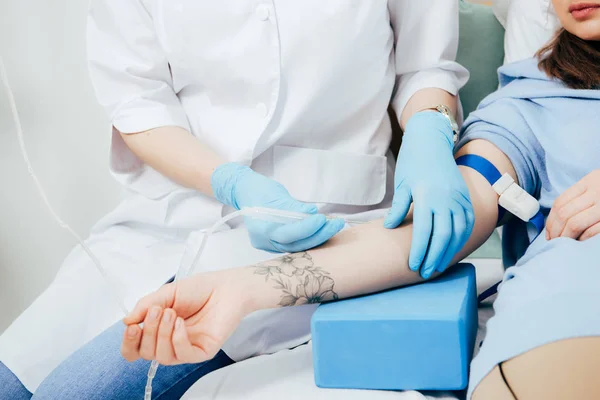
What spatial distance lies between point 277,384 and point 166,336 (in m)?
0.20

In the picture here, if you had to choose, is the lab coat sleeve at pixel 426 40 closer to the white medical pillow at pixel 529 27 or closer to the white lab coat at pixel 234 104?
the white lab coat at pixel 234 104

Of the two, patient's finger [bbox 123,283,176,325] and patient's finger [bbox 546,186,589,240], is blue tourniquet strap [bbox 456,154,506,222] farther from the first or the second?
patient's finger [bbox 123,283,176,325]

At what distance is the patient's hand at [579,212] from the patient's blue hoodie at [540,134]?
0.20 ft

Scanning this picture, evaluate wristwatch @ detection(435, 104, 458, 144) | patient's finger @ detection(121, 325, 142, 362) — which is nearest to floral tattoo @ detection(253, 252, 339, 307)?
patient's finger @ detection(121, 325, 142, 362)

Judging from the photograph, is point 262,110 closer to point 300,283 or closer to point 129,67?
point 129,67

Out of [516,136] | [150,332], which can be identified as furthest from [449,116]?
[150,332]

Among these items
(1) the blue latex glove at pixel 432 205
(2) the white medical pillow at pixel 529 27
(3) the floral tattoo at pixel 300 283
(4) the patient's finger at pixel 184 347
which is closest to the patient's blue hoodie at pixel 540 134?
(1) the blue latex glove at pixel 432 205

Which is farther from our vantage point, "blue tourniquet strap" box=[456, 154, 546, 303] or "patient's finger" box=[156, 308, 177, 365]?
"blue tourniquet strap" box=[456, 154, 546, 303]

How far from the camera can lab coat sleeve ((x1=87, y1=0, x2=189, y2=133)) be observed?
1.30 m

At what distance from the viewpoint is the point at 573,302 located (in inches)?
30.5

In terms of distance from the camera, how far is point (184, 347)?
2.69 feet

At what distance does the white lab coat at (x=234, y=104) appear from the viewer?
3.94ft

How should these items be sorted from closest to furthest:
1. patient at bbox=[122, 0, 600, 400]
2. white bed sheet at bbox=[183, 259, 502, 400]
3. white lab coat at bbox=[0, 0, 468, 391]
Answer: patient at bbox=[122, 0, 600, 400] → white bed sheet at bbox=[183, 259, 502, 400] → white lab coat at bbox=[0, 0, 468, 391]

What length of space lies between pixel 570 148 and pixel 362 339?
555 mm
